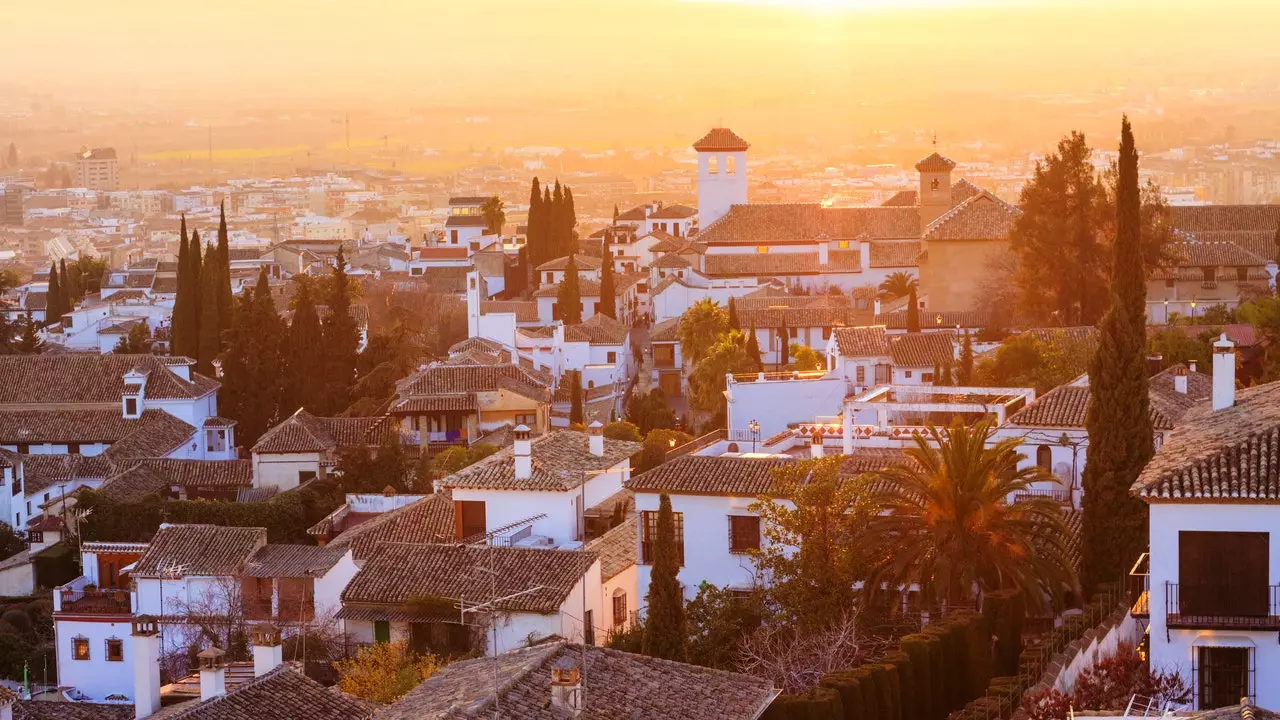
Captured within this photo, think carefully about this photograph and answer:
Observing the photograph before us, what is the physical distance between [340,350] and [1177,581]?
36555 mm

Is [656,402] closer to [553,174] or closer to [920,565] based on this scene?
[920,565]

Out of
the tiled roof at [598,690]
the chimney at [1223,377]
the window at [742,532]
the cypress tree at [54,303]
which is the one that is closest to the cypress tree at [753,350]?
the window at [742,532]

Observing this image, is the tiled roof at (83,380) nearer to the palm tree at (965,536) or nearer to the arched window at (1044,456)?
the arched window at (1044,456)

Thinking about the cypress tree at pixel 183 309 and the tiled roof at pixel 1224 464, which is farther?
the cypress tree at pixel 183 309

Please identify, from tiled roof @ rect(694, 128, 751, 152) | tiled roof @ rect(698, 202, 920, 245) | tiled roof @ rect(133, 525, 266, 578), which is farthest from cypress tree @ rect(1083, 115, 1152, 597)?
tiled roof @ rect(694, 128, 751, 152)

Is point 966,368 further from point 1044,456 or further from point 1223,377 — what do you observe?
point 1223,377

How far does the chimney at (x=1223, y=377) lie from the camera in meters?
21.8

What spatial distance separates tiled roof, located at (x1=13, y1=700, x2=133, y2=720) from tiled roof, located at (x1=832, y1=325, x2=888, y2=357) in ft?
63.8

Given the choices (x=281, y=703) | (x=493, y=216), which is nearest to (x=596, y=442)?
(x=281, y=703)

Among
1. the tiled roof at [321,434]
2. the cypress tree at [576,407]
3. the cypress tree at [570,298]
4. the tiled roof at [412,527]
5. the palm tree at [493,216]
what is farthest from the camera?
the palm tree at [493,216]

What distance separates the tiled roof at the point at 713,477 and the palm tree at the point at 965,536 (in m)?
2.71

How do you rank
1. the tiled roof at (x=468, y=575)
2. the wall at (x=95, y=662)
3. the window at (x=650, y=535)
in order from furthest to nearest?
1. the wall at (x=95, y=662)
2. the window at (x=650, y=535)
3. the tiled roof at (x=468, y=575)

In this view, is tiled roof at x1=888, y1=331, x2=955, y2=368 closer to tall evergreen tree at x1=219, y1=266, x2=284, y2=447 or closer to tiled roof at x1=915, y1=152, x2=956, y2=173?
tall evergreen tree at x1=219, y1=266, x2=284, y2=447

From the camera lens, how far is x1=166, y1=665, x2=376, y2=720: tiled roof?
67.6 feet
